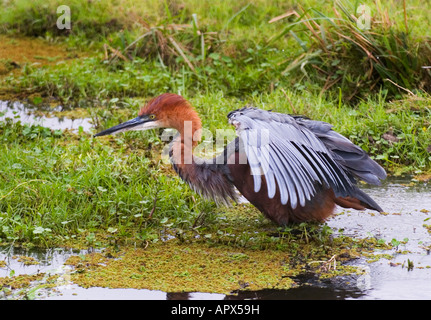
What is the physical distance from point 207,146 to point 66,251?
80.0 inches

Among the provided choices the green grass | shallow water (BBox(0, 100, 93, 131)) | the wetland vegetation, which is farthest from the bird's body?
shallow water (BBox(0, 100, 93, 131))

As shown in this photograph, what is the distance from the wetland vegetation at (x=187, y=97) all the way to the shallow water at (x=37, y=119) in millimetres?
133

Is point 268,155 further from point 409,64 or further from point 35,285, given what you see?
point 409,64

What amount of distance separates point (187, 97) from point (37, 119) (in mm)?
1515

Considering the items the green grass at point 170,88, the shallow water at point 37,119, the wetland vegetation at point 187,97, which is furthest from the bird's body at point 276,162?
the shallow water at point 37,119

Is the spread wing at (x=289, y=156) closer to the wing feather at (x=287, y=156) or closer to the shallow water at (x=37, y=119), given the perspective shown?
the wing feather at (x=287, y=156)

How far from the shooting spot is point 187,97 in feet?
22.4

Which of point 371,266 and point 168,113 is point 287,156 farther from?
point 168,113

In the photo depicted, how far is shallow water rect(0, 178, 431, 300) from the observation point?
3.59 metres

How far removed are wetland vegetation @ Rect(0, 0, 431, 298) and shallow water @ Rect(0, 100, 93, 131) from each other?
0.43 ft

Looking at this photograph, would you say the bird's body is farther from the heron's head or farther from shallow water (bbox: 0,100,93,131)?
shallow water (bbox: 0,100,93,131)

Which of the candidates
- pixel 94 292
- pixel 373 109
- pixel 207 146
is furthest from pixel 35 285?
pixel 373 109

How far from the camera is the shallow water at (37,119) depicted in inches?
250

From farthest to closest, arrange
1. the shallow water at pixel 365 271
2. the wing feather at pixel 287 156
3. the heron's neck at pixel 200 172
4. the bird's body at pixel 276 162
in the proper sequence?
the heron's neck at pixel 200 172, the bird's body at pixel 276 162, the wing feather at pixel 287 156, the shallow water at pixel 365 271
